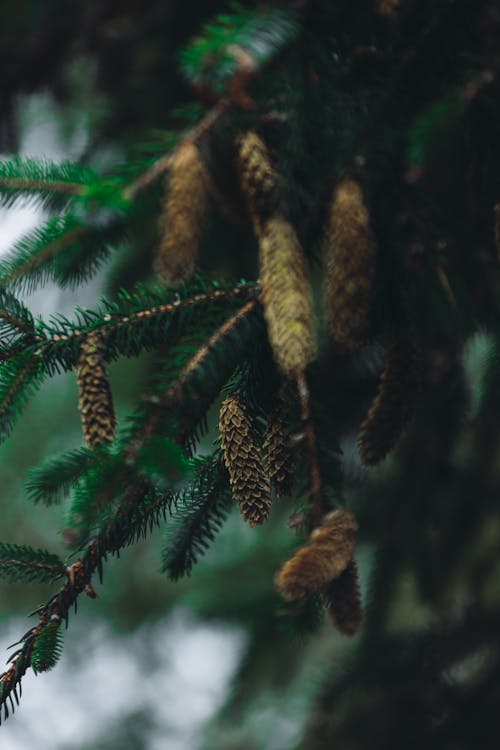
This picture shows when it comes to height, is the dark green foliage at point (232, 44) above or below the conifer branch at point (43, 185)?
above

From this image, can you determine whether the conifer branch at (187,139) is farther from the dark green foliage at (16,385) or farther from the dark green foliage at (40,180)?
the dark green foliage at (16,385)

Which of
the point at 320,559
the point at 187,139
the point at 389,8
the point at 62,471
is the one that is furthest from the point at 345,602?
the point at 389,8

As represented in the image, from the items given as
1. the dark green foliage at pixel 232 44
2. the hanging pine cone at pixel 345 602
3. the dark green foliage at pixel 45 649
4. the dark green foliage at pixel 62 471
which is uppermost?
the dark green foliage at pixel 232 44

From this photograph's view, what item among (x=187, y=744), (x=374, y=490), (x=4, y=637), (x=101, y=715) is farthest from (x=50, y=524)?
(x=374, y=490)

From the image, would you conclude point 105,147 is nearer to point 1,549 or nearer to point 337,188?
point 337,188

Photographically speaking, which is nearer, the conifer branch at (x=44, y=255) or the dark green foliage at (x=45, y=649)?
the dark green foliage at (x=45, y=649)

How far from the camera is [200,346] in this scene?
83 cm

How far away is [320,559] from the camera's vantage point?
28.6 inches

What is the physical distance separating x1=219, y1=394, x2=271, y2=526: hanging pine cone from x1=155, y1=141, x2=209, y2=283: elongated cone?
0.62 ft

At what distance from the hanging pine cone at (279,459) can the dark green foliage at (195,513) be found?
8 cm

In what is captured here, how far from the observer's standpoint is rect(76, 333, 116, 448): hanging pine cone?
801mm

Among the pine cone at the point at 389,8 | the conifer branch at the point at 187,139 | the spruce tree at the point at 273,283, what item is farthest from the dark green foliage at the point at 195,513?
the pine cone at the point at 389,8

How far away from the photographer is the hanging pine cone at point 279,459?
797 millimetres

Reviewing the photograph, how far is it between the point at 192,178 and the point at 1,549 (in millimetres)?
468
